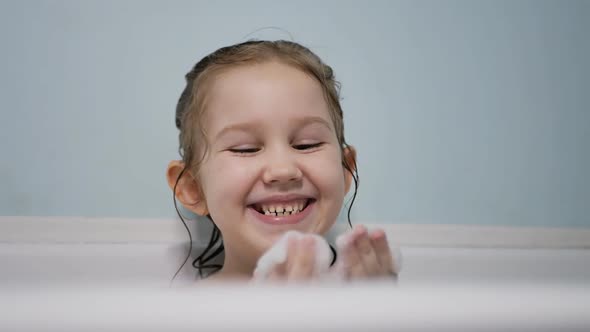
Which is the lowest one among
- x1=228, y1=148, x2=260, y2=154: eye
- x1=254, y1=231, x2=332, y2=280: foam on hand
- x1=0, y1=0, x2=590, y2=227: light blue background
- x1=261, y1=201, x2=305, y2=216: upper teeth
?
x1=254, y1=231, x2=332, y2=280: foam on hand

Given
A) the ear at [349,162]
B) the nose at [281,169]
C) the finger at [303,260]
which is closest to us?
the finger at [303,260]

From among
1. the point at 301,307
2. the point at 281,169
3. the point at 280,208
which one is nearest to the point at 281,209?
the point at 280,208

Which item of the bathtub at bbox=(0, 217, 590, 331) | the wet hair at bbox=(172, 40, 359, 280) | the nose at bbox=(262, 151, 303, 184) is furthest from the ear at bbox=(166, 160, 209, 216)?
the bathtub at bbox=(0, 217, 590, 331)

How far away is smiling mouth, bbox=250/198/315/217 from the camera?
864mm

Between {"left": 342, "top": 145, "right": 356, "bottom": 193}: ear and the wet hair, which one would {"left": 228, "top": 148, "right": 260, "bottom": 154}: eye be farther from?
{"left": 342, "top": 145, "right": 356, "bottom": 193}: ear

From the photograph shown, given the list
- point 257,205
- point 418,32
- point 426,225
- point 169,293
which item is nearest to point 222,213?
point 257,205

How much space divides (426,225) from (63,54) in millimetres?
1031

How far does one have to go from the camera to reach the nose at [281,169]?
795 mm

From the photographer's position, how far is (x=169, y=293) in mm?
409

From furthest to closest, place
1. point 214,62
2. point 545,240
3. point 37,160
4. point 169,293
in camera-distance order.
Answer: point 545,240
point 37,160
point 214,62
point 169,293

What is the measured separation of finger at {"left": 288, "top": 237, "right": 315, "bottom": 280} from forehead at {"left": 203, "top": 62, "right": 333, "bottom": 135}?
0.89 feet

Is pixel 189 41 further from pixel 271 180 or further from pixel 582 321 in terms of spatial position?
pixel 582 321

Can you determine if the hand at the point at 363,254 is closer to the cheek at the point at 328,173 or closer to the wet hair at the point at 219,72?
the cheek at the point at 328,173

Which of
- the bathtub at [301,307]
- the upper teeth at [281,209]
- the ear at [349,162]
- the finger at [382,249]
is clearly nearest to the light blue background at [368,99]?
the ear at [349,162]
